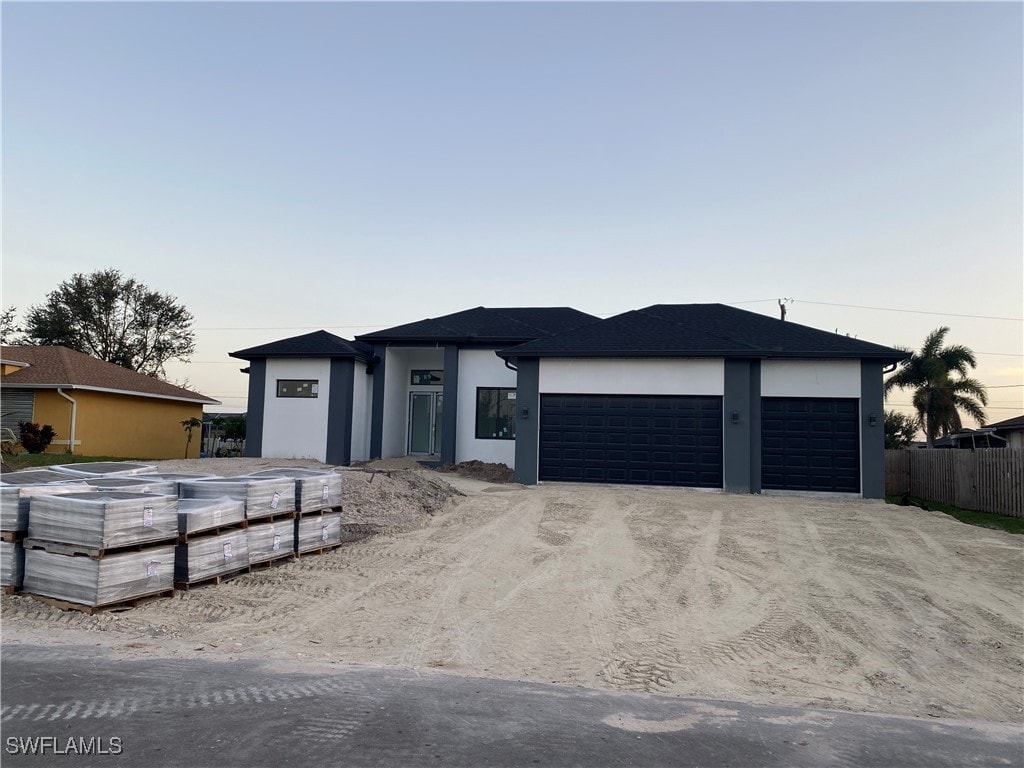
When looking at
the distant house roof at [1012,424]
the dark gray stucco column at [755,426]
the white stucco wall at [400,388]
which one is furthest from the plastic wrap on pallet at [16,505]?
the distant house roof at [1012,424]

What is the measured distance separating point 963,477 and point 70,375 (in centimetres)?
2893

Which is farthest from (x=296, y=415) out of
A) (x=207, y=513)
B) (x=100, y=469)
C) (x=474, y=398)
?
(x=207, y=513)

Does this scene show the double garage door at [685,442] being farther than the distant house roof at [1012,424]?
No

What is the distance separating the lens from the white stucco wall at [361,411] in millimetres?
19906

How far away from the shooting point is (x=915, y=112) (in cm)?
1433

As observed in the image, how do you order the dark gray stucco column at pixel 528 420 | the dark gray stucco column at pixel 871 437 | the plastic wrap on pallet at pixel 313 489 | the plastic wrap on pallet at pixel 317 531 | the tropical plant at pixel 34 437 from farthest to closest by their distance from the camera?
the tropical plant at pixel 34 437 < the dark gray stucco column at pixel 528 420 < the dark gray stucco column at pixel 871 437 < the plastic wrap on pallet at pixel 313 489 < the plastic wrap on pallet at pixel 317 531

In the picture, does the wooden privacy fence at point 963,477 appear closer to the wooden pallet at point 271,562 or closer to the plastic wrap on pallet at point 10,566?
the wooden pallet at point 271,562

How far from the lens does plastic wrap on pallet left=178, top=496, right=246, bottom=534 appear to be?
23.4 feet

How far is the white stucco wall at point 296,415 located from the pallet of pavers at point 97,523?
1296 cm

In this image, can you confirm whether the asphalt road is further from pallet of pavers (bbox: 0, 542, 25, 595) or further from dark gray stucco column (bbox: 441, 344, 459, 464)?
dark gray stucco column (bbox: 441, 344, 459, 464)

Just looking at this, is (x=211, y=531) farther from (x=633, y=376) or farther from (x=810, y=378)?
(x=810, y=378)

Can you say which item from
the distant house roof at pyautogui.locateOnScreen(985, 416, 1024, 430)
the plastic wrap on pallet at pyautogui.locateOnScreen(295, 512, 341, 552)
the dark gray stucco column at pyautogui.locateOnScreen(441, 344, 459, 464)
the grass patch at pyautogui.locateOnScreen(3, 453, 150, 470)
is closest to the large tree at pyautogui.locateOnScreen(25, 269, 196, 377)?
the grass patch at pyautogui.locateOnScreen(3, 453, 150, 470)

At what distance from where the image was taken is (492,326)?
2112cm

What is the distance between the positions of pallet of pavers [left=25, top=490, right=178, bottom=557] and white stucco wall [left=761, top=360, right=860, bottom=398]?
545 inches
